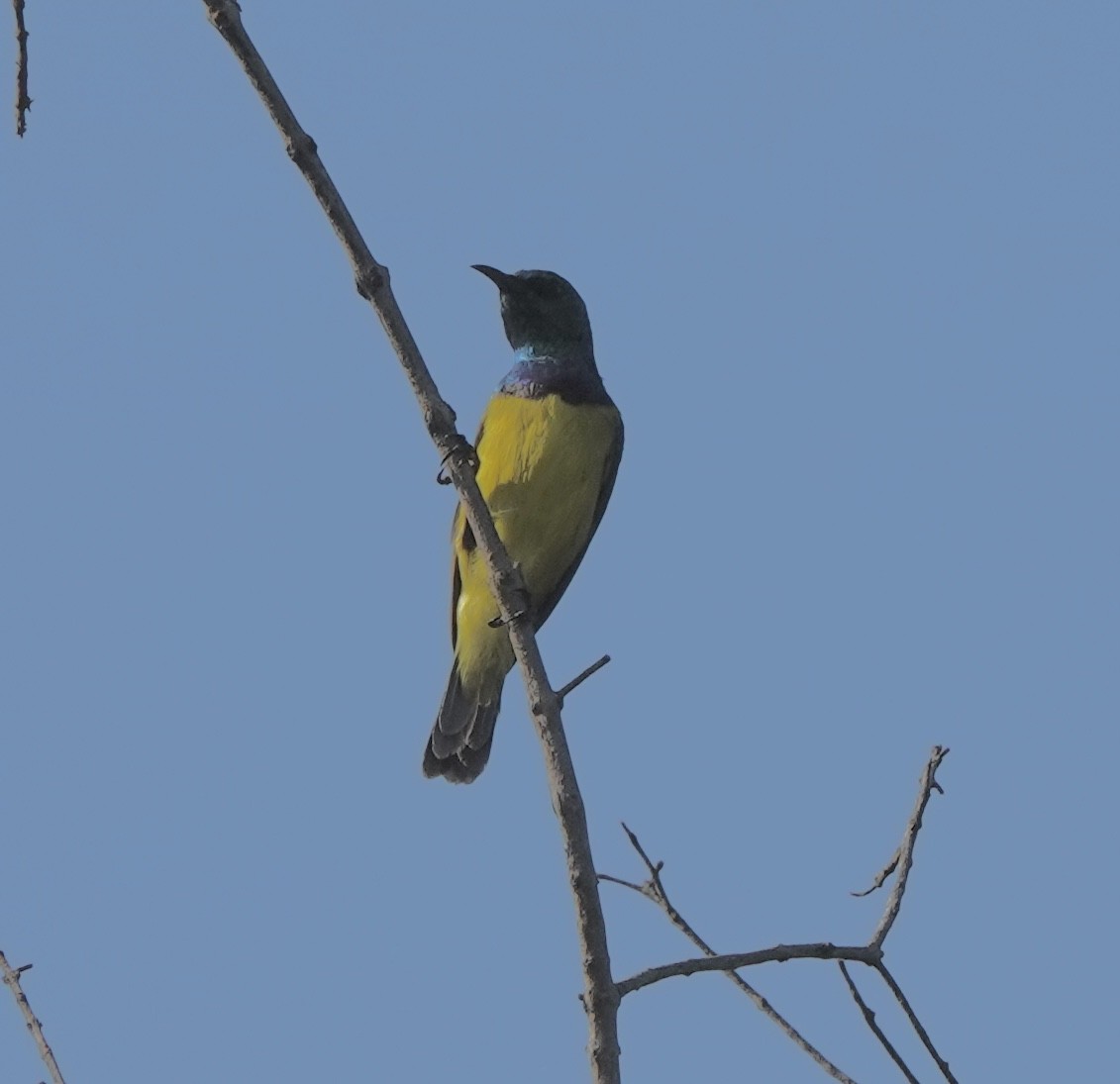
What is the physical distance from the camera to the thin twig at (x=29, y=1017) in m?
3.72

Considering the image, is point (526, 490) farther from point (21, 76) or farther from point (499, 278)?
point (21, 76)

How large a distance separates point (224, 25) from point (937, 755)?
2600 millimetres

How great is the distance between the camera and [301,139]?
4391mm

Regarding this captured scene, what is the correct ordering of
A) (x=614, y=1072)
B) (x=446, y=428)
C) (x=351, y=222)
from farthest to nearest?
(x=446, y=428)
(x=351, y=222)
(x=614, y=1072)

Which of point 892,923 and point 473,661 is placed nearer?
point 892,923

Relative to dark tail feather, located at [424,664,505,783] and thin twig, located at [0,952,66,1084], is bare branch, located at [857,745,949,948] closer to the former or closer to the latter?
thin twig, located at [0,952,66,1084]

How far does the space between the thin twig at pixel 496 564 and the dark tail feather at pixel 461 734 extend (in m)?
3.00

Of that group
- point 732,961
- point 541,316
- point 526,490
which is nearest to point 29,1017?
point 732,961

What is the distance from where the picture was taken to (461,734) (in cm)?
798

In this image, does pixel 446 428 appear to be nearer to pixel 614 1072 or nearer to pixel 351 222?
pixel 351 222

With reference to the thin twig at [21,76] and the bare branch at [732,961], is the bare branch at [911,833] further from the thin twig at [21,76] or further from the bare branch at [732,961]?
the thin twig at [21,76]

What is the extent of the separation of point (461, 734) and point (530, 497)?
120 cm

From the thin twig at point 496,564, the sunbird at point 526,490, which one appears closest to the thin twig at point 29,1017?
the thin twig at point 496,564

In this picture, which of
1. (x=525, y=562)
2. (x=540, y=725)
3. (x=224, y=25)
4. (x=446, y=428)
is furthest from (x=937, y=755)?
(x=525, y=562)
